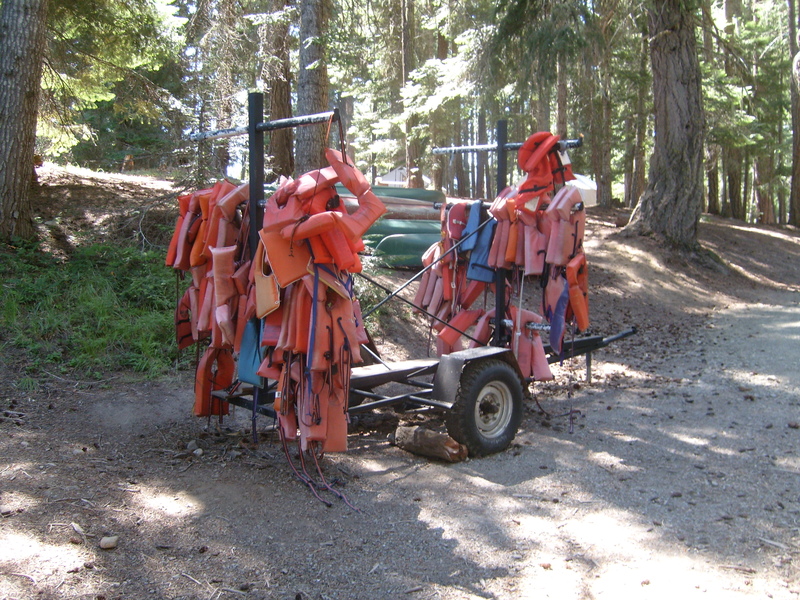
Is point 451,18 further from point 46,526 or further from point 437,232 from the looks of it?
point 46,526

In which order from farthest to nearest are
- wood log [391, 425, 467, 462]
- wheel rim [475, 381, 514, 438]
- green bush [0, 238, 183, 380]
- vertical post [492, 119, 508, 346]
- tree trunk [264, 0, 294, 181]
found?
tree trunk [264, 0, 294, 181]
green bush [0, 238, 183, 380]
vertical post [492, 119, 508, 346]
wheel rim [475, 381, 514, 438]
wood log [391, 425, 467, 462]

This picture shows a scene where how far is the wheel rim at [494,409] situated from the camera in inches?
227

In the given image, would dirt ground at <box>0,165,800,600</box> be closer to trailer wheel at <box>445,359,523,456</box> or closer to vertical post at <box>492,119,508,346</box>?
trailer wheel at <box>445,359,523,456</box>

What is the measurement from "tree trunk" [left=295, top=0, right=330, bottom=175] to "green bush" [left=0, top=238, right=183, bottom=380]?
2.49 metres

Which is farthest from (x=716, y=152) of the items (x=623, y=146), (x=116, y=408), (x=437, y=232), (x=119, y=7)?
(x=116, y=408)

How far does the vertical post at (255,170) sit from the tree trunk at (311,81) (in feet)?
13.6

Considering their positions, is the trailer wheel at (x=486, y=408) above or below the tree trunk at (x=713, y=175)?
below

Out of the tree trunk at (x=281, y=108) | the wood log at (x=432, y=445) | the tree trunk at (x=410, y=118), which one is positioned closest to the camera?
the wood log at (x=432, y=445)

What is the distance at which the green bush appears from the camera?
726 cm

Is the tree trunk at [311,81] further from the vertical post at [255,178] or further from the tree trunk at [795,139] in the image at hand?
the tree trunk at [795,139]

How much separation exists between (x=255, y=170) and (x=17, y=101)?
6.00m

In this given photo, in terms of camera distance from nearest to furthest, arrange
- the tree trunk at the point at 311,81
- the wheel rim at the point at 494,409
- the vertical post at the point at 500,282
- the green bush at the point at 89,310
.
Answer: the wheel rim at the point at 494,409
the vertical post at the point at 500,282
the green bush at the point at 89,310
the tree trunk at the point at 311,81

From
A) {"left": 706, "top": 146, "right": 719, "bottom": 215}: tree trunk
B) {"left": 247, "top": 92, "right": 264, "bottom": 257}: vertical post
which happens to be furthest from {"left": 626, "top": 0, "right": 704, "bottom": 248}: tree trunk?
{"left": 247, "top": 92, "right": 264, "bottom": 257}: vertical post

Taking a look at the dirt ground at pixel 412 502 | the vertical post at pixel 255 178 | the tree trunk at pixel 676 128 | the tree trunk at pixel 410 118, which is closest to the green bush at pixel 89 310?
the dirt ground at pixel 412 502
